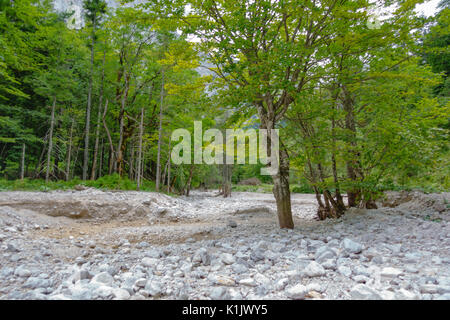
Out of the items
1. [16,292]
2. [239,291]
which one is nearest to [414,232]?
[239,291]

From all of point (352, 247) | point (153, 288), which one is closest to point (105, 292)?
point (153, 288)

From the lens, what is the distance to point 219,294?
2.04 meters

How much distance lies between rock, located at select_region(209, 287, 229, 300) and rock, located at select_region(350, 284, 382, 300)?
108 centimetres

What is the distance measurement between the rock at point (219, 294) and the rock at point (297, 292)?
1.84ft

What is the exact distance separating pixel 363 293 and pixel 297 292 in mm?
518

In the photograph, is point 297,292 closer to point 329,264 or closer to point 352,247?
point 329,264

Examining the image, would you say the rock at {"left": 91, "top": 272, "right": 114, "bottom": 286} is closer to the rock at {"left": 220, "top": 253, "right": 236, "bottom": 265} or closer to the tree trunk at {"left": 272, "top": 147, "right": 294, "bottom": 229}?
the rock at {"left": 220, "top": 253, "right": 236, "bottom": 265}

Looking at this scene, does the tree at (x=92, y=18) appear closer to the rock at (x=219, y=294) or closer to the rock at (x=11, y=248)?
the rock at (x=11, y=248)

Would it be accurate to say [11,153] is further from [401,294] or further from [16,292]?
[401,294]

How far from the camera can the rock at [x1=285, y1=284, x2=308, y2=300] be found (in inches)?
76.9

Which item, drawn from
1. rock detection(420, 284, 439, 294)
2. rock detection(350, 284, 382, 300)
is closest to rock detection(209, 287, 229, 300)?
rock detection(350, 284, 382, 300)

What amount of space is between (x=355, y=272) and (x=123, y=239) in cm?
440

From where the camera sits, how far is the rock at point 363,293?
1.79 meters

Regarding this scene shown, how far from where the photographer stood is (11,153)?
607 inches
